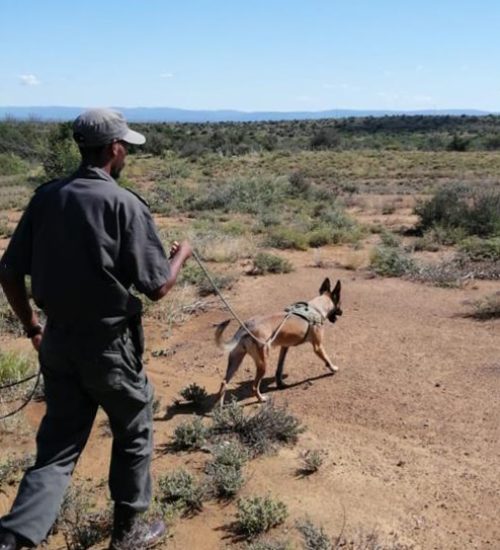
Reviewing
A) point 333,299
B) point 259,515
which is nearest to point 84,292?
point 259,515

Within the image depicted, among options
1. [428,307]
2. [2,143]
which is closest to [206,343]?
[428,307]

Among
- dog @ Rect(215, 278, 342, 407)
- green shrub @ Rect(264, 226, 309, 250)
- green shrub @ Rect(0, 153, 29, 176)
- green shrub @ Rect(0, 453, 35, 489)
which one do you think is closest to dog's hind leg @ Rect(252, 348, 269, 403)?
dog @ Rect(215, 278, 342, 407)

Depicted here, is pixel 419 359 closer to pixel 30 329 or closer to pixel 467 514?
pixel 467 514

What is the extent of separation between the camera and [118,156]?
9.91 feet

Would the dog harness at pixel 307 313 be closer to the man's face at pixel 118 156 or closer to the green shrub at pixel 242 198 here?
the man's face at pixel 118 156

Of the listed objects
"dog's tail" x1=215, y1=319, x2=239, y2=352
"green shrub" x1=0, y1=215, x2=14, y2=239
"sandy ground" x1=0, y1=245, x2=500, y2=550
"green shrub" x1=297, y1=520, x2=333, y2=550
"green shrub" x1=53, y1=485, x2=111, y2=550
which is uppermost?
"dog's tail" x1=215, y1=319, x2=239, y2=352

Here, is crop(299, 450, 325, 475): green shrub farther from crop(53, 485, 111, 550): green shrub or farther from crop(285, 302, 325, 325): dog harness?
crop(285, 302, 325, 325): dog harness

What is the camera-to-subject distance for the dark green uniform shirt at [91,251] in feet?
9.39

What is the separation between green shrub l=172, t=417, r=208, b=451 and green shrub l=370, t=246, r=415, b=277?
6.36 m

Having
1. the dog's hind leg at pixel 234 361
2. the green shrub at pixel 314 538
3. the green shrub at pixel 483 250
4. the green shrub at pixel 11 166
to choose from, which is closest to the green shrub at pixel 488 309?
the green shrub at pixel 483 250

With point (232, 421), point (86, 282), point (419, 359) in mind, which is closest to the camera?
point (86, 282)

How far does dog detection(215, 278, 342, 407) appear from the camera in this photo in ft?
18.8

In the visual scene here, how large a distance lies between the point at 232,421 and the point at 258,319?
1.10 meters

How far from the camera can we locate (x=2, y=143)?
131 feet
